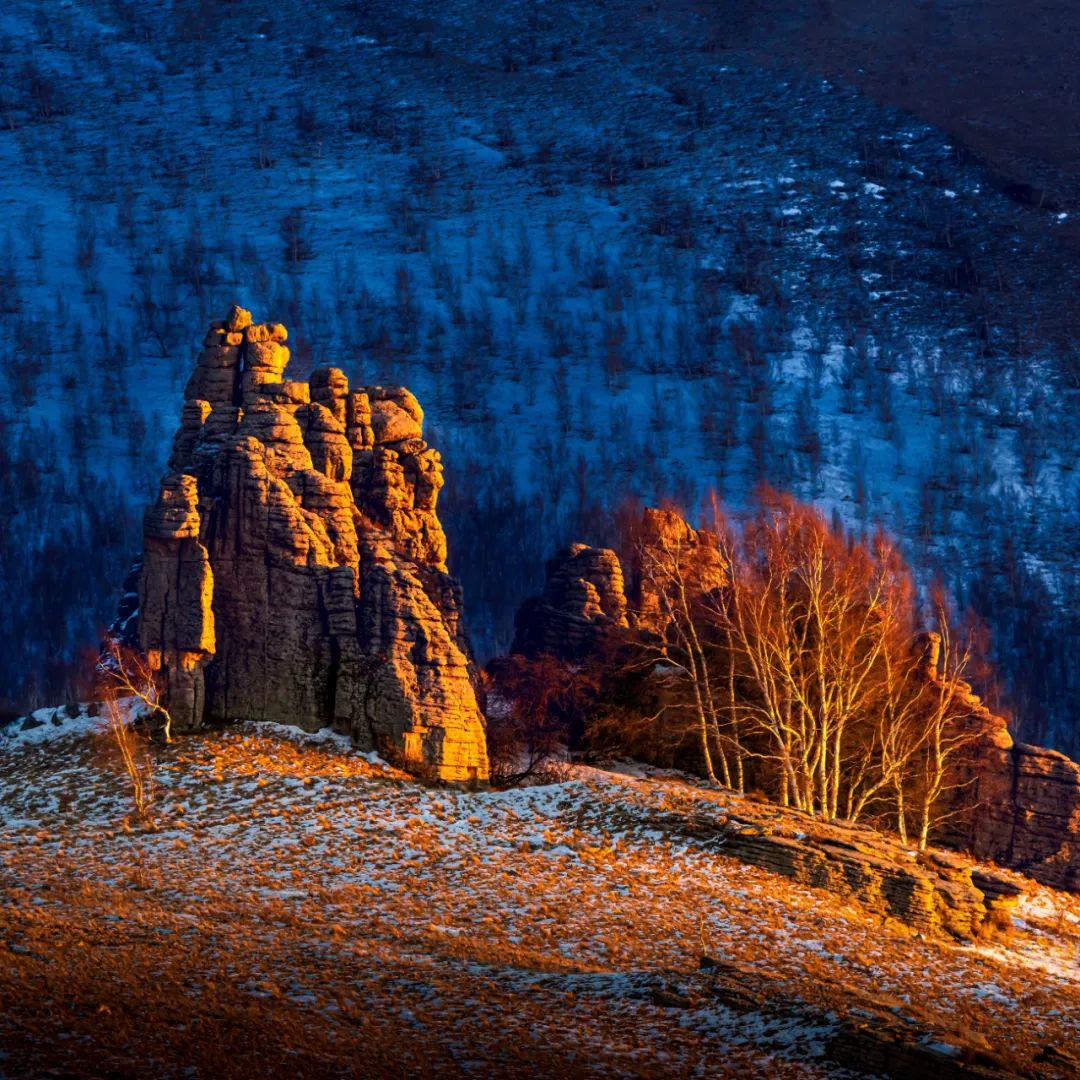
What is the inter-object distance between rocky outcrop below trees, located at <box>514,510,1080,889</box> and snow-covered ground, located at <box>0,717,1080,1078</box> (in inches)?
153

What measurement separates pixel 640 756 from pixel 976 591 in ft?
305

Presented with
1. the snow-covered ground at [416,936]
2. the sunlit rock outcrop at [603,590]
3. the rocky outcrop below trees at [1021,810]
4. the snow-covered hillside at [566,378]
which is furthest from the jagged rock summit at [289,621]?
the snow-covered hillside at [566,378]

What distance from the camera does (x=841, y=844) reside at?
31.1 meters

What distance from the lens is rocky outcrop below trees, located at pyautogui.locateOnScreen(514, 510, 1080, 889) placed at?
43.5 m

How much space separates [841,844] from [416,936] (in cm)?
1108

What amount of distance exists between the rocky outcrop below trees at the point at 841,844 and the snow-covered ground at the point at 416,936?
12.8 ft

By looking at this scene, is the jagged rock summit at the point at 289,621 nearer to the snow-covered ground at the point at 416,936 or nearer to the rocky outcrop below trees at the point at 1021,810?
the snow-covered ground at the point at 416,936

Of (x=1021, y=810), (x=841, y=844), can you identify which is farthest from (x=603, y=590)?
(x=841, y=844)

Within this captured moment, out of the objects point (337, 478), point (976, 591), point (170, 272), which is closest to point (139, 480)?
point (170, 272)

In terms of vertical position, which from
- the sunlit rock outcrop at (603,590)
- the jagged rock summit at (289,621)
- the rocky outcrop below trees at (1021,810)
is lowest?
the rocky outcrop below trees at (1021,810)

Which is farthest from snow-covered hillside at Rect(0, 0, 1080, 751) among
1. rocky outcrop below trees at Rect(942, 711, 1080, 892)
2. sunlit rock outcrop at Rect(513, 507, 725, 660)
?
rocky outcrop below trees at Rect(942, 711, 1080, 892)

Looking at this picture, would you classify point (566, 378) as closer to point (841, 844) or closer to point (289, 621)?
point (289, 621)

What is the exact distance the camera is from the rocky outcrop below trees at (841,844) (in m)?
43.5

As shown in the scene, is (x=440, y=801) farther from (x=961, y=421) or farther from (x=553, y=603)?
(x=961, y=421)
